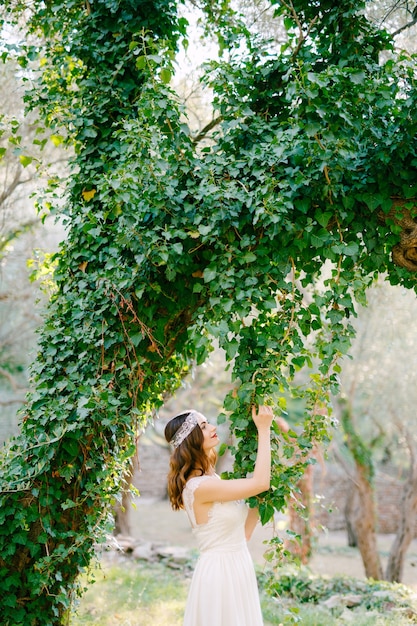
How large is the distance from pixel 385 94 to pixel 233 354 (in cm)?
140

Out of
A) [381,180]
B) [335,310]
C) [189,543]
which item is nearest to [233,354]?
[335,310]

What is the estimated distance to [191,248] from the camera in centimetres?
337

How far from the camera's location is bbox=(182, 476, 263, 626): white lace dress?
2.94 m

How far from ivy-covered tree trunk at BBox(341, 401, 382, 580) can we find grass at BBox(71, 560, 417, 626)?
10.1ft

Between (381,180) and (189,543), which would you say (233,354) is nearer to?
(381,180)

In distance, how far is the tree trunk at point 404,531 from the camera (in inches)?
365

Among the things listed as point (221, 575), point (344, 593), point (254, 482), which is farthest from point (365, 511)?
point (254, 482)

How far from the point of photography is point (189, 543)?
46.8 feet

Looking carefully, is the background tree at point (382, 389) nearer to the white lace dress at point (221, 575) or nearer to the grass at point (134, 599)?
the grass at point (134, 599)

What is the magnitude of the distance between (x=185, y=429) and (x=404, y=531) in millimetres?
7335

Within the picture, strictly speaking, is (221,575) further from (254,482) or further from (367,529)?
(367,529)

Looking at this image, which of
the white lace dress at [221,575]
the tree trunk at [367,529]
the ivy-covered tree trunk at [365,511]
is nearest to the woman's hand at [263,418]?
the white lace dress at [221,575]

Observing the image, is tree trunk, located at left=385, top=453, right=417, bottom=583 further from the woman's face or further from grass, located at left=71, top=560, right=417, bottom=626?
the woman's face

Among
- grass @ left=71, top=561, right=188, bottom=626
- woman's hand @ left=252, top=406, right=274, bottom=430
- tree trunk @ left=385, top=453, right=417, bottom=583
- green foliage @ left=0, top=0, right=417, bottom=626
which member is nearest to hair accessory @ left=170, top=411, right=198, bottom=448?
green foliage @ left=0, top=0, right=417, bottom=626
